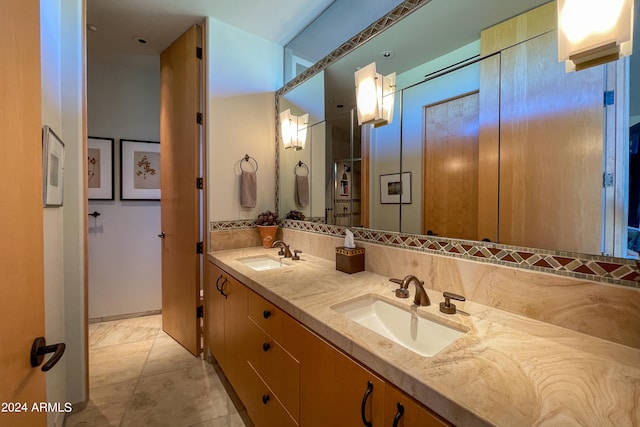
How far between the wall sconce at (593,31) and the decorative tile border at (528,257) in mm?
589

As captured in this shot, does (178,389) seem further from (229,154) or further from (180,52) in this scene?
(180,52)

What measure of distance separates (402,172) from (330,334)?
0.95m

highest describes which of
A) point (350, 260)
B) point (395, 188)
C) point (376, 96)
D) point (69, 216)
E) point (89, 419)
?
point (376, 96)

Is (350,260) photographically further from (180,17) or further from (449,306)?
(180,17)

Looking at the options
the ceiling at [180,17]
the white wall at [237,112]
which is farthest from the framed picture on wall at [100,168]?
the white wall at [237,112]

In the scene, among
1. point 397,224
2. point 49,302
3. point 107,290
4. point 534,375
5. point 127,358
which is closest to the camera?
point 534,375

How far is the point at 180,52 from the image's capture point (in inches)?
90.8

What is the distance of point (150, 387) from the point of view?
1876mm

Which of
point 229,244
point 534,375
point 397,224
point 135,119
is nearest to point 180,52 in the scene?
point 135,119

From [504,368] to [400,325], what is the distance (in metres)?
0.46

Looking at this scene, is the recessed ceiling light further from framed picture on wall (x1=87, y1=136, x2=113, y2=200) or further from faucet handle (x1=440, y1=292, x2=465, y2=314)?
faucet handle (x1=440, y1=292, x2=465, y2=314)

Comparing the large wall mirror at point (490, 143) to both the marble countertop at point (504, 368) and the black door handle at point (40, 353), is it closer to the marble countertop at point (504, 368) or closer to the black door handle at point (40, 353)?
the marble countertop at point (504, 368)

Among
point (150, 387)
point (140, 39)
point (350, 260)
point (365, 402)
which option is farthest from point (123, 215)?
point (365, 402)

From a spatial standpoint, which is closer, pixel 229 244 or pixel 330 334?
pixel 330 334
